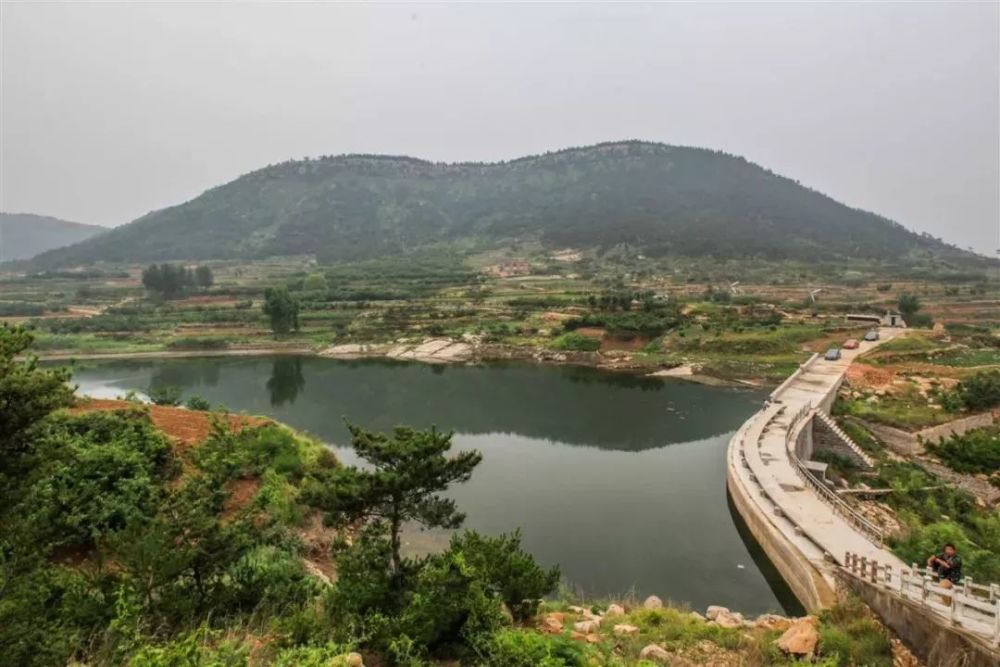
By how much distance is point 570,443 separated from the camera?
24328 mm

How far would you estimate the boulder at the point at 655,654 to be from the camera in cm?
709

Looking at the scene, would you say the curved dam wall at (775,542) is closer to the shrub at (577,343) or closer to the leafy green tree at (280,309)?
the shrub at (577,343)

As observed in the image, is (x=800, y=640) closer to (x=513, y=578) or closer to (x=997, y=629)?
(x=997, y=629)

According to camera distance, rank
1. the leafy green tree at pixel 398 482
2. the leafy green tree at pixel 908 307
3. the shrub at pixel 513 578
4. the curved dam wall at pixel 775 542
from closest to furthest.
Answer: the leafy green tree at pixel 398 482
the shrub at pixel 513 578
the curved dam wall at pixel 775 542
the leafy green tree at pixel 908 307

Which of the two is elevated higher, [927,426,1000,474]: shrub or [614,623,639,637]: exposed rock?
[614,623,639,637]: exposed rock

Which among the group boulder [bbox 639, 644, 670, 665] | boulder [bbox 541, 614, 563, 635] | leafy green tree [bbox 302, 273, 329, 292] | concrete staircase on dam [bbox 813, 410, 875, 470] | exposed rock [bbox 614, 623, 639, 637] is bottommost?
concrete staircase on dam [bbox 813, 410, 875, 470]

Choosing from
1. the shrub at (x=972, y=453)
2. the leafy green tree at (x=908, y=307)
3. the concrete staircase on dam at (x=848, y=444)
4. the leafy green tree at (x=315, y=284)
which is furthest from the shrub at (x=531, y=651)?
the leafy green tree at (x=315, y=284)

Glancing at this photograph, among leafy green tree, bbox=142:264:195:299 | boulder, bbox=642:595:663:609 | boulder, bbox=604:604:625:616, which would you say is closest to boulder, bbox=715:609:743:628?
boulder, bbox=642:595:663:609

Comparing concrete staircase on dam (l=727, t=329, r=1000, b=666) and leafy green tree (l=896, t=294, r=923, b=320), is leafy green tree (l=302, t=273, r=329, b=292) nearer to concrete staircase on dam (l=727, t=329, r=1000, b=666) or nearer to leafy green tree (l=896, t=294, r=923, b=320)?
concrete staircase on dam (l=727, t=329, r=1000, b=666)

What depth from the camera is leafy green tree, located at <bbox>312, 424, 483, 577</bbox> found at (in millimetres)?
7172

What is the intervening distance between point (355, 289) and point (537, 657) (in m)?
66.7

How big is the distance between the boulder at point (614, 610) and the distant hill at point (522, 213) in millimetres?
97547

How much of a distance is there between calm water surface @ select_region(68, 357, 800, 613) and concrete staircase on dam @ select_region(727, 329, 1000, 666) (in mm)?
883

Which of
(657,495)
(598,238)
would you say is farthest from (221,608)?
(598,238)
